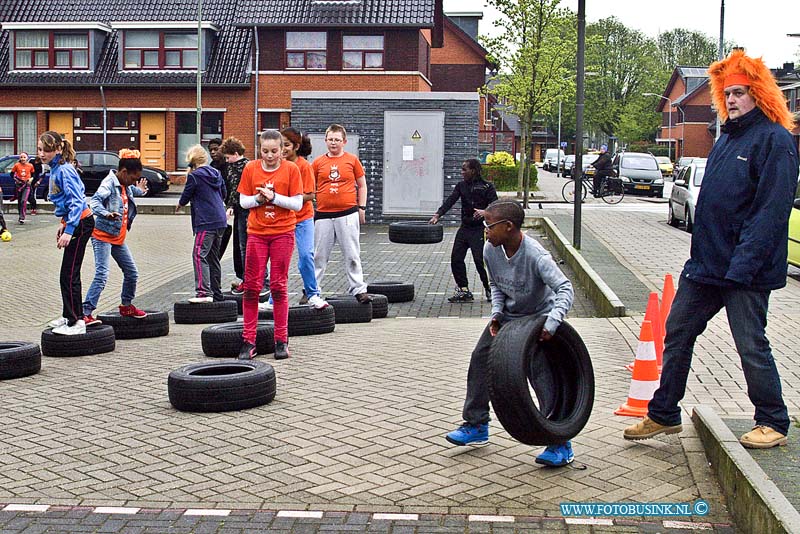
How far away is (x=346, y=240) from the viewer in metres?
11.6

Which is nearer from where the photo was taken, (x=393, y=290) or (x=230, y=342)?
(x=230, y=342)

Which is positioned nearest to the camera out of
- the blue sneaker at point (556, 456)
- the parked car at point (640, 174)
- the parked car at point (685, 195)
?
the blue sneaker at point (556, 456)

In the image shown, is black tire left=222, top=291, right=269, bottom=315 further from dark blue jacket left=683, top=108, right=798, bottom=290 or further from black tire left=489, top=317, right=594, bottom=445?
dark blue jacket left=683, top=108, right=798, bottom=290

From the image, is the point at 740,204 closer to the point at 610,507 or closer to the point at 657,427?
the point at 657,427

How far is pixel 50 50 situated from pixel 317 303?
4102 centimetres

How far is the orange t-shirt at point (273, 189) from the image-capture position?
28.5ft

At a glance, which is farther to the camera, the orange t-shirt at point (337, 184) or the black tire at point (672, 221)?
the black tire at point (672, 221)

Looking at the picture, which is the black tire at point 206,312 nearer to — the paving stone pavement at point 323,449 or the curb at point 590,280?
the paving stone pavement at point 323,449

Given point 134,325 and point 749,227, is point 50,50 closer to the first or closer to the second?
point 134,325

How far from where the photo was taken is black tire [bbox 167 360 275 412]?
7055mm

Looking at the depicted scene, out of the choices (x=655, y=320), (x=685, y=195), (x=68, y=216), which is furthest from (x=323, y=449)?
(x=685, y=195)

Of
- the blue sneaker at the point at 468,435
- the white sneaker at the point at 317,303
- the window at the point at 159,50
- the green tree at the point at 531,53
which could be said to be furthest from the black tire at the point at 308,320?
the window at the point at 159,50

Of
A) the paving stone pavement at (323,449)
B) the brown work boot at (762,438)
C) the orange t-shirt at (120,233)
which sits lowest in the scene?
the paving stone pavement at (323,449)

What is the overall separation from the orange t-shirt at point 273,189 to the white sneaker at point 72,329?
6.37ft
